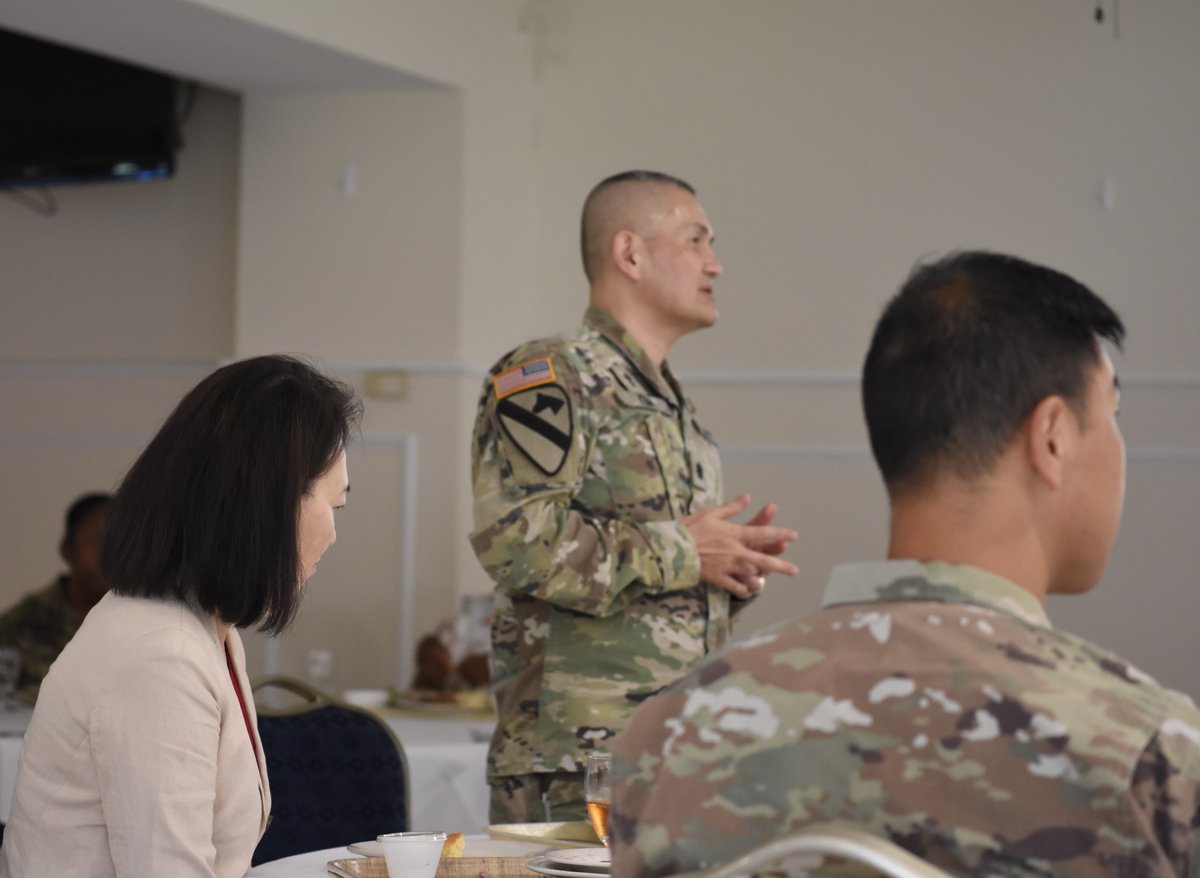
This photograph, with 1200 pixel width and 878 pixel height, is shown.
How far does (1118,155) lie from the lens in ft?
15.5

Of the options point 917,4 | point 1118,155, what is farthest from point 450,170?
point 1118,155

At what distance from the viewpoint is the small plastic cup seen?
1.53m

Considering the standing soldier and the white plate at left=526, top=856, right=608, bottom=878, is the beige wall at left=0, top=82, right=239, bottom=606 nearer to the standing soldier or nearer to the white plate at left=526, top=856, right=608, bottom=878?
the standing soldier

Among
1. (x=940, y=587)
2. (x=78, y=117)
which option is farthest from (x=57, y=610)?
(x=940, y=587)

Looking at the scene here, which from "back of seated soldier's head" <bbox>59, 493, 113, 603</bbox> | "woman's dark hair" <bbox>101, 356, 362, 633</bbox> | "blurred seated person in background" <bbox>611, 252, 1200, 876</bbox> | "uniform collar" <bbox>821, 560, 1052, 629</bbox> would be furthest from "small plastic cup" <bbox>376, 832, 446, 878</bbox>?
"back of seated soldier's head" <bbox>59, 493, 113, 603</bbox>

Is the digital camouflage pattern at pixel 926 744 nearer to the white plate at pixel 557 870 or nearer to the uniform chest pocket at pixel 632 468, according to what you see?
the white plate at pixel 557 870

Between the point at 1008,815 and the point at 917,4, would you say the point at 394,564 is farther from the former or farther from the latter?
the point at 1008,815

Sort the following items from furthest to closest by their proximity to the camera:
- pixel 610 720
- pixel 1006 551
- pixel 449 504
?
pixel 449 504
pixel 610 720
pixel 1006 551

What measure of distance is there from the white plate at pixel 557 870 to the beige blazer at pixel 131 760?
32 cm

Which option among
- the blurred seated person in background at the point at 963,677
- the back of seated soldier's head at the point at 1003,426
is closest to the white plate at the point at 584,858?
the blurred seated person in background at the point at 963,677

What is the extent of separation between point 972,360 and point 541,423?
1397mm

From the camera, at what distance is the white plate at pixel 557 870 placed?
1.56 meters

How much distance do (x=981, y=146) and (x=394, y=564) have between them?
234 centimetres

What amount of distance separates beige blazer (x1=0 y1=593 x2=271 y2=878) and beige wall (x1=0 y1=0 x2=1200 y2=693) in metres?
3.33
